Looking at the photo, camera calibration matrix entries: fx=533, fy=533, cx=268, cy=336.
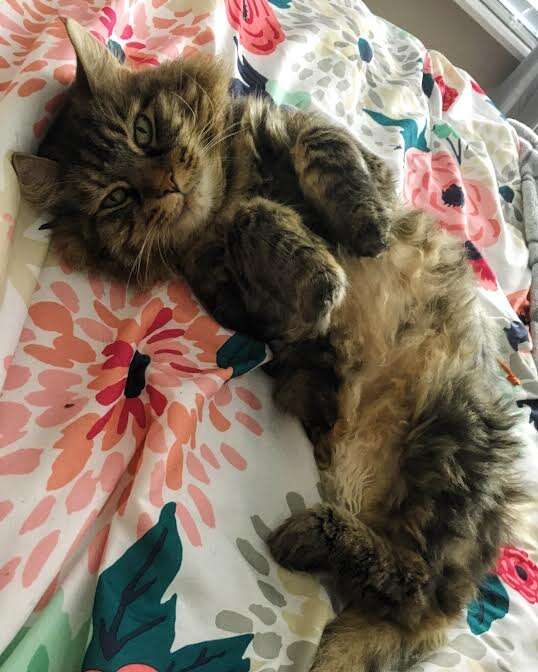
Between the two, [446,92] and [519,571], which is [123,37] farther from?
[519,571]

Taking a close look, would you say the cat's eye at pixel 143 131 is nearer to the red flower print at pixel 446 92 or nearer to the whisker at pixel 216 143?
the whisker at pixel 216 143

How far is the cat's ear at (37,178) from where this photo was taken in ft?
3.47

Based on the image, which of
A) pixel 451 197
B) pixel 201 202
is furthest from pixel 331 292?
pixel 451 197

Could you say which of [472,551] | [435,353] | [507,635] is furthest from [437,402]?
[507,635]

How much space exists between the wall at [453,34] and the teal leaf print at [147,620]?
125 inches

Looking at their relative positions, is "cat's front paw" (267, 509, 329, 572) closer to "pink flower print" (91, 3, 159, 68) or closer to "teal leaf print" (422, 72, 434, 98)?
"pink flower print" (91, 3, 159, 68)

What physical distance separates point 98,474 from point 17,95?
2.59 feet

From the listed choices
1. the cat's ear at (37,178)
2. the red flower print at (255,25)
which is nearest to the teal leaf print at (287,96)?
the red flower print at (255,25)

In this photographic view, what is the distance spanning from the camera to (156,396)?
1.01 m

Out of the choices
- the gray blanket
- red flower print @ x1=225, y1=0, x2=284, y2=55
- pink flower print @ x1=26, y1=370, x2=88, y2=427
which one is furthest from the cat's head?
the gray blanket

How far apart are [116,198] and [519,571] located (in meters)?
1.22

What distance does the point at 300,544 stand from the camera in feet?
3.10

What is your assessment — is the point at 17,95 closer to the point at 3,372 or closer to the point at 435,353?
the point at 3,372

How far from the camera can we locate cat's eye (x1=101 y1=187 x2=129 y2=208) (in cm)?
118
